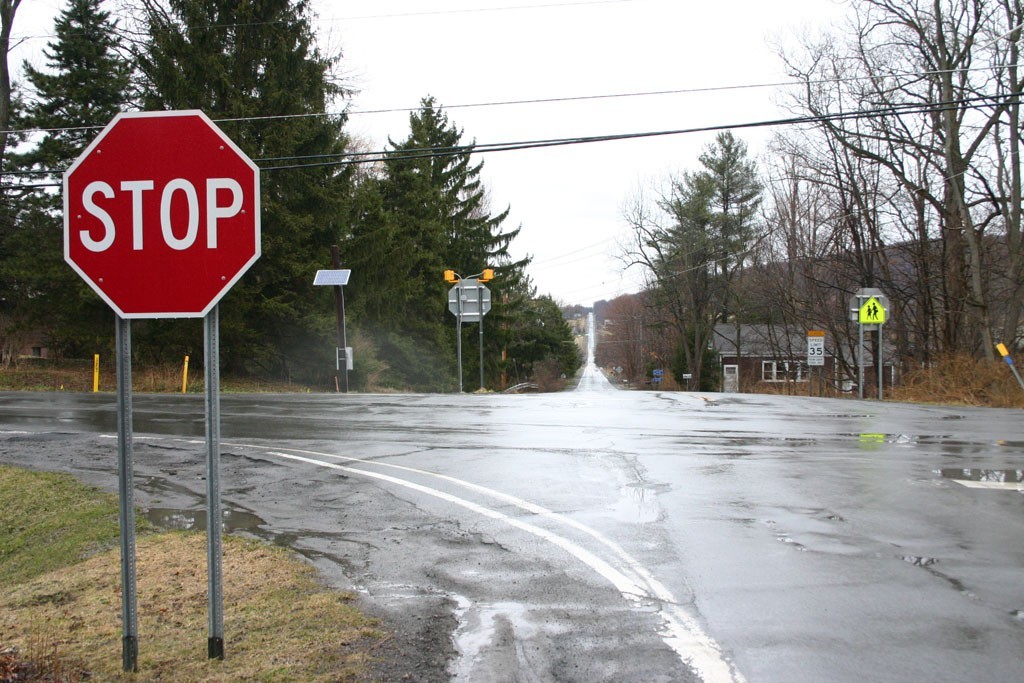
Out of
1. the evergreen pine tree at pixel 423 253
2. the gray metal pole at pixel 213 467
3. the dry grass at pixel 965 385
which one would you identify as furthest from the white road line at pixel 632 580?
the dry grass at pixel 965 385

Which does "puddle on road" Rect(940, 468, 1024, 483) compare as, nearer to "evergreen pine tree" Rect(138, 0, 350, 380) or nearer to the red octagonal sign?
the red octagonal sign

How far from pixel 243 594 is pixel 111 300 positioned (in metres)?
2.23

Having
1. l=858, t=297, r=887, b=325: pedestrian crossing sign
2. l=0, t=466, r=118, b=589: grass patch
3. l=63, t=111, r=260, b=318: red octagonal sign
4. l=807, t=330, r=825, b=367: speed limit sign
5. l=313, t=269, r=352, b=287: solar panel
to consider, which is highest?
l=313, t=269, r=352, b=287: solar panel

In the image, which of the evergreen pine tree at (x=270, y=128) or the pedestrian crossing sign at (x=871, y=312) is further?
the evergreen pine tree at (x=270, y=128)

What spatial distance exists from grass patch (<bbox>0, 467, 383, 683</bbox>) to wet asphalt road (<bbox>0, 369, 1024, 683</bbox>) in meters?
0.35

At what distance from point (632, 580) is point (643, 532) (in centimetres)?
129

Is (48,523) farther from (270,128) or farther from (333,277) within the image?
(270,128)

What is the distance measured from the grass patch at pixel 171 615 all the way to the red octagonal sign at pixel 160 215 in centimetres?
167

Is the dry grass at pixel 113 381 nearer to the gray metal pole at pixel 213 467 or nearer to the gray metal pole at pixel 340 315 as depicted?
the gray metal pole at pixel 340 315

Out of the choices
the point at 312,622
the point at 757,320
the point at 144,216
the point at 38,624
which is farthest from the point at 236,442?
the point at 757,320

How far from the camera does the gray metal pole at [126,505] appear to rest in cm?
374

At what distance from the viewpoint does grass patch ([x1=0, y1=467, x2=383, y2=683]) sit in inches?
153

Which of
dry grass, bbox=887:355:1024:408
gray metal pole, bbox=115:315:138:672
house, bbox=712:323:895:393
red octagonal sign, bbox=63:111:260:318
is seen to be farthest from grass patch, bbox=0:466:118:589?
house, bbox=712:323:895:393

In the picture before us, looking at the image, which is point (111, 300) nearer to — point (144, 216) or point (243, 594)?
point (144, 216)
